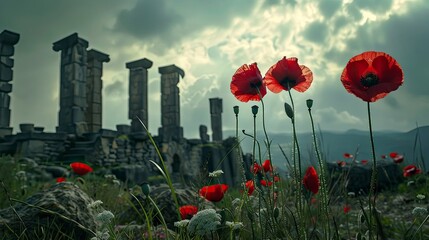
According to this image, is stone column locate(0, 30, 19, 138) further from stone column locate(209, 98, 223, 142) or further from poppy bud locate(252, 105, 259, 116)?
poppy bud locate(252, 105, 259, 116)

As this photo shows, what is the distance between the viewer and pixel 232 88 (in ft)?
6.00

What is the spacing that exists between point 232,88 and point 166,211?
196 cm

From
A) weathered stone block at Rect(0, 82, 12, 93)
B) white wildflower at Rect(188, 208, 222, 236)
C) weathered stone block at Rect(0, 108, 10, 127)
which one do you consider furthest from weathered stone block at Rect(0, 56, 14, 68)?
white wildflower at Rect(188, 208, 222, 236)

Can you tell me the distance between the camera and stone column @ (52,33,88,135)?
45.4 feet

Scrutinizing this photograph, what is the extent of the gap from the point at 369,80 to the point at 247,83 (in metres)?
0.60

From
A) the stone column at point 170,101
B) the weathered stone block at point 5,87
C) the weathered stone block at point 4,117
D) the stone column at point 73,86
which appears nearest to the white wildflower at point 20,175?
the stone column at point 73,86

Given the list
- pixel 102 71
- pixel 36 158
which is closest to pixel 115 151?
pixel 36 158

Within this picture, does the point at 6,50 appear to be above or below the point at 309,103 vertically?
above

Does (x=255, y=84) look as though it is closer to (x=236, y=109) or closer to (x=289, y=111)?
(x=236, y=109)

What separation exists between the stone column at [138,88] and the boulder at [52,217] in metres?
14.4

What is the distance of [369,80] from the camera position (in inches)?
51.8

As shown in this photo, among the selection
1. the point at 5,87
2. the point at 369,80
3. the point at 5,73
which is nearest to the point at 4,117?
the point at 5,87

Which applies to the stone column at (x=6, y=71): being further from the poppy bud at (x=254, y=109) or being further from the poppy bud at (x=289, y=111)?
the poppy bud at (x=289, y=111)

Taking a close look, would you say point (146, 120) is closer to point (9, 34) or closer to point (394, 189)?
point (9, 34)
